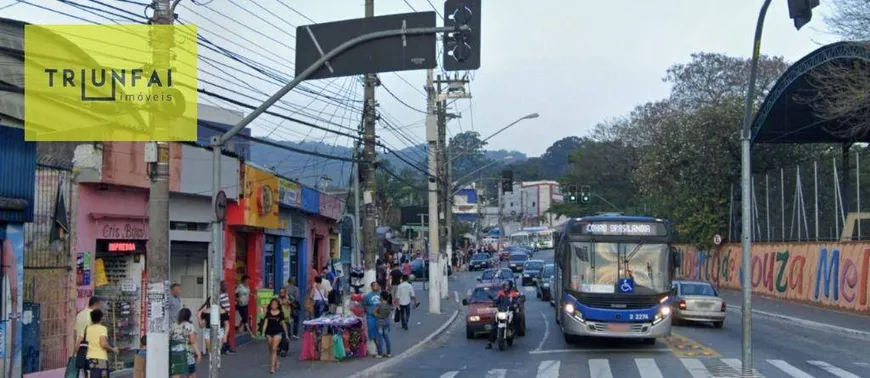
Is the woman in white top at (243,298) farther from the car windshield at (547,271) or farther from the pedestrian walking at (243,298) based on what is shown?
the car windshield at (547,271)

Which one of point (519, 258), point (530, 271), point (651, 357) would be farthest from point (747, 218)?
point (519, 258)

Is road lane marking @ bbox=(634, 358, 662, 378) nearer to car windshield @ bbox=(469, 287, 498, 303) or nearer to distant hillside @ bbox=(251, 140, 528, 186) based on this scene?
car windshield @ bbox=(469, 287, 498, 303)

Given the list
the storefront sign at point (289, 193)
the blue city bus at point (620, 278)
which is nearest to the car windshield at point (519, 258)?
the storefront sign at point (289, 193)

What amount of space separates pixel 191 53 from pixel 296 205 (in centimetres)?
1102

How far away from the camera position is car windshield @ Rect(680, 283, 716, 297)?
1093 inches

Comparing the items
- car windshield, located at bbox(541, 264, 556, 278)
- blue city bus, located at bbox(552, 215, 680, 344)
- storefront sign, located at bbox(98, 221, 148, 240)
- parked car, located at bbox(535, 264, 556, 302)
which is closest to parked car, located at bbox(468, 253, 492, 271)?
parked car, located at bbox(535, 264, 556, 302)

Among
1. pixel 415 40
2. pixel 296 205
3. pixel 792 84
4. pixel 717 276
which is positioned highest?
pixel 792 84

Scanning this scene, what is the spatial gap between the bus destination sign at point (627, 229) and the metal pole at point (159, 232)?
33.9 ft

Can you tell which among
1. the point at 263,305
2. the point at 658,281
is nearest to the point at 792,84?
the point at 658,281

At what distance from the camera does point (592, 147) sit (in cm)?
8756

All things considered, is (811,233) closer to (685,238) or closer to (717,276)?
(717,276)

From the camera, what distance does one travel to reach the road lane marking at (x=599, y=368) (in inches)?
650

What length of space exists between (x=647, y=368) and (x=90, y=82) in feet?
38.3

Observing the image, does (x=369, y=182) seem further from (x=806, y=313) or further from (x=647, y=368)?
(x=806, y=313)
